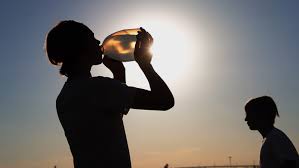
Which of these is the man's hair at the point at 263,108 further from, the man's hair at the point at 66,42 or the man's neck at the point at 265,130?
the man's hair at the point at 66,42

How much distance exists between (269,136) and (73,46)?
4581 millimetres

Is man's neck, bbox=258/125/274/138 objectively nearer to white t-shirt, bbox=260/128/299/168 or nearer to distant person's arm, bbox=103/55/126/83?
white t-shirt, bbox=260/128/299/168

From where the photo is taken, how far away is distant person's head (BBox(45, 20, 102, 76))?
3.72 metres

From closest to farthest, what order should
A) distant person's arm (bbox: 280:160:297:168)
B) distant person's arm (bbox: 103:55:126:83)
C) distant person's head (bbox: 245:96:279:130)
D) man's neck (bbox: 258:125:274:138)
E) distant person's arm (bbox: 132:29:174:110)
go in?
1. distant person's arm (bbox: 132:29:174:110)
2. distant person's arm (bbox: 103:55:126:83)
3. distant person's arm (bbox: 280:160:297:168)
4. man's neck (bbox: 258:125:274:138)
5. distant person's head (bbox: 245:96:279:130)

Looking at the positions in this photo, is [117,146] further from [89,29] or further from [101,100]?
[89,29]

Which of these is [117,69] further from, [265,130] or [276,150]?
[265,130]

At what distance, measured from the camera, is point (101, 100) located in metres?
3.47

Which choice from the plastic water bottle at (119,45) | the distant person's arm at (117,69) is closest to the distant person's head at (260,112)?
the plastic water bottle at (119,45)

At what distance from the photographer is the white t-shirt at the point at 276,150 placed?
23.4ft

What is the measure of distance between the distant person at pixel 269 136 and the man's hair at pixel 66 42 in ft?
14.4

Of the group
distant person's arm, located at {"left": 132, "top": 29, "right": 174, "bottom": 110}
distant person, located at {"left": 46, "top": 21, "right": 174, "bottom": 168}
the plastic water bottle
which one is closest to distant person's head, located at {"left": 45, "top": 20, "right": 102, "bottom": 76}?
distant person, located at {"left": 46, "top": 21, "right": 174, "bottom": 168}

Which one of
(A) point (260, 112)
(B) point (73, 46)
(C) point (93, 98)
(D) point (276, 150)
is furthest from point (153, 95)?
(A) point (260, 112)

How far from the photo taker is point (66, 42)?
374 cm

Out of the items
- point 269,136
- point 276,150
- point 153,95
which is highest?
point 153,95
